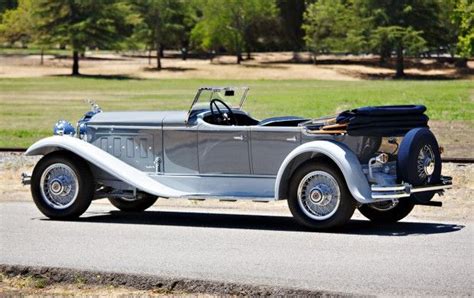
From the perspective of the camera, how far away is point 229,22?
94688 mm

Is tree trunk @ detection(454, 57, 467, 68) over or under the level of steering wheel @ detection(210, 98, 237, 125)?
under

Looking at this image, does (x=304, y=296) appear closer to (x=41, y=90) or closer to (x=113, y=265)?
(x=113, y=265)

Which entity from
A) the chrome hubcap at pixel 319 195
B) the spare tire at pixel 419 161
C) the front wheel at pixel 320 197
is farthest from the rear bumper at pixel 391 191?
the chrome hubcap at pixel 319 195

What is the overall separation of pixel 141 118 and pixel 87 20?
7500cm

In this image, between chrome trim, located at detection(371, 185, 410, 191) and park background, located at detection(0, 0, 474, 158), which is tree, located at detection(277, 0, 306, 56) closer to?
park background, located at detection(0, 0, 474, 158)

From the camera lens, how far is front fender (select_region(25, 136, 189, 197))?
38.4 feet

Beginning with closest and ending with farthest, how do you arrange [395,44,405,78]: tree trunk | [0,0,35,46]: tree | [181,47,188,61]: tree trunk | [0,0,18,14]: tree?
[395,44,405,78]: tree trunk → [0,0,35,46]: tree → [181,47,188,61]: tree trunk → [0,0,18,14]: tree

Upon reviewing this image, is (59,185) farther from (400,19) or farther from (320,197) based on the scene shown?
(400,19)

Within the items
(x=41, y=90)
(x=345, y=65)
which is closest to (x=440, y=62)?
(x=345, y=65)

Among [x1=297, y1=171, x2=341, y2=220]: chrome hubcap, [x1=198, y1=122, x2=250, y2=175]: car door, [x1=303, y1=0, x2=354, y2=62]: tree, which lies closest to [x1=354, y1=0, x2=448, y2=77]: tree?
[x1=303, y1=0, x2=354, y2=62]: tree

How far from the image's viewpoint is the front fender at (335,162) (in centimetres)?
1042

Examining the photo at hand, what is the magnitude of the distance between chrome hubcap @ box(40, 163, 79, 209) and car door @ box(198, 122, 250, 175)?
1.53m

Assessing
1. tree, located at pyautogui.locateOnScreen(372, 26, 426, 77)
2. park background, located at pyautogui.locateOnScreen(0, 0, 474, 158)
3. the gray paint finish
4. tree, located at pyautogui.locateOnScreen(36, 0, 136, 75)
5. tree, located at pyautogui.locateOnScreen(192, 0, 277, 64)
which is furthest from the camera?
tree, located at pyautogui.locateOnScreen(192, 0, 277, 64)

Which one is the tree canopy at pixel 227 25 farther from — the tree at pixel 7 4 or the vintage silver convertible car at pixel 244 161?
the vintage silver convertible car at pixel 244 161
